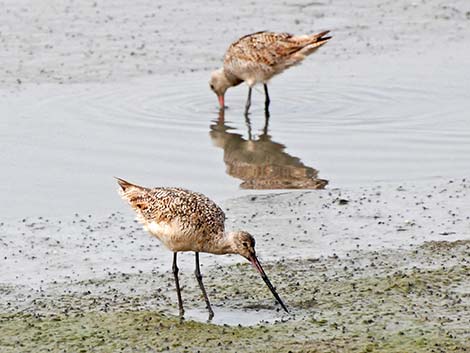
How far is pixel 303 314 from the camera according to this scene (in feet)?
23.1

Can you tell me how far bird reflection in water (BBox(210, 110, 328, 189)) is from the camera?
10.1 metres

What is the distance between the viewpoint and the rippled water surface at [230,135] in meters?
10.1

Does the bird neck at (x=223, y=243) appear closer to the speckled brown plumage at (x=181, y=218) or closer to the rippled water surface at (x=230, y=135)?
the speckled brown plumage at (x=181, y=218)

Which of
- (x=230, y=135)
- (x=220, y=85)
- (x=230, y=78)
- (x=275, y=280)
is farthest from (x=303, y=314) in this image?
(x=230, y=78)

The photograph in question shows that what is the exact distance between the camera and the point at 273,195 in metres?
9.69

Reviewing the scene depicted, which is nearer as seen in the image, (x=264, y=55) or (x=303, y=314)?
(x=303, y=314)

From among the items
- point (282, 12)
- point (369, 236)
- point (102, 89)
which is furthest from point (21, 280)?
point (282, 12)

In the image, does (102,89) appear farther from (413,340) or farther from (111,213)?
(413,340)

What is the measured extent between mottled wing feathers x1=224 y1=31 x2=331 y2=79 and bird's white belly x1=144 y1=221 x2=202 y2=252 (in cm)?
588

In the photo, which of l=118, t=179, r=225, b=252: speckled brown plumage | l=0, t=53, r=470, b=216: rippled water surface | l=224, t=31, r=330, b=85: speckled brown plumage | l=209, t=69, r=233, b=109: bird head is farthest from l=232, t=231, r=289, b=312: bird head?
l=224, t=31, r=330, b=85: speckled brown plumage

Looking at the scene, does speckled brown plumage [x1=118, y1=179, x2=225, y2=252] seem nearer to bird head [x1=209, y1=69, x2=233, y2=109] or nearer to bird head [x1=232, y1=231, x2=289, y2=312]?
bird head [x1=232, y1=231, x2=289, y2=312]

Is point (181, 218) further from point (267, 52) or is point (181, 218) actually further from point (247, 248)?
point (267, 52)

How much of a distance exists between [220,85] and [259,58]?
0.55 meters

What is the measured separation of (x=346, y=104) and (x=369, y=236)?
401cm
